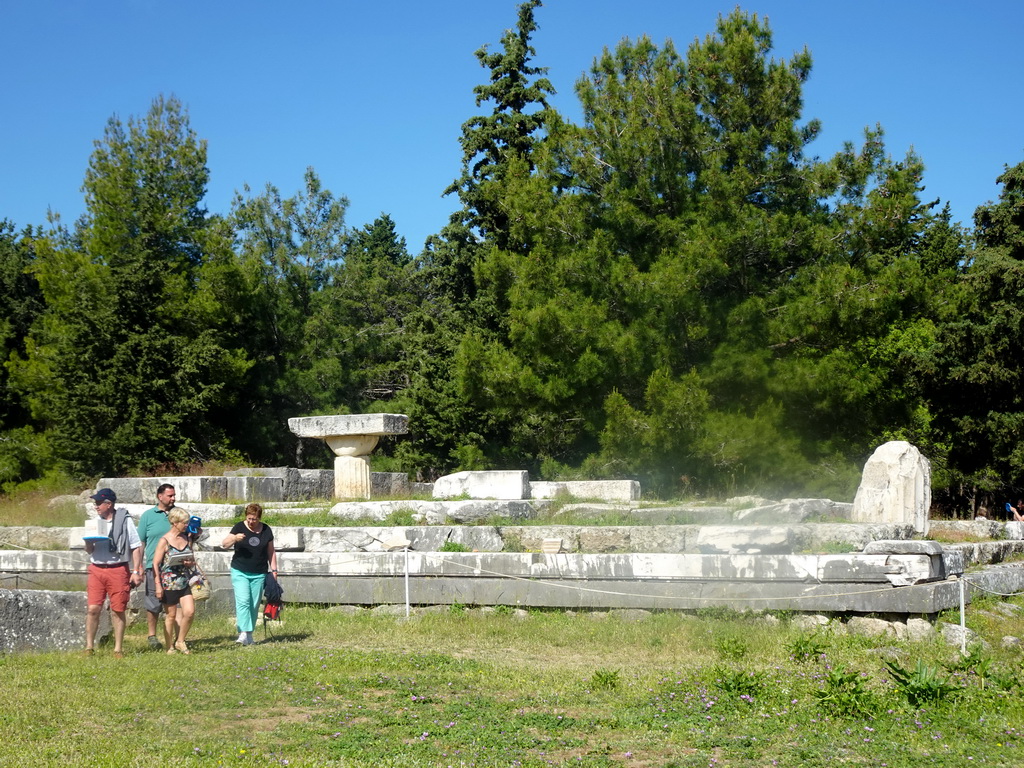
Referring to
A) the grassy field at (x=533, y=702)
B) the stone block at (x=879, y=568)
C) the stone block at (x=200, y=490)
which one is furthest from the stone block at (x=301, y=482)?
the stone block at (x=879, y=568)

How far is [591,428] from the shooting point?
23594 millimetres

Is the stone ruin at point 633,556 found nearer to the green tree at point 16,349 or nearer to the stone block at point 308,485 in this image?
the stone block at point 308,485

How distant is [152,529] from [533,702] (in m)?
4.58

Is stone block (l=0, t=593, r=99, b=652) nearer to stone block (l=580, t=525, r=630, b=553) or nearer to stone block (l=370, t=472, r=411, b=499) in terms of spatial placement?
stone block (l=580, t=525, r=630, b=553)

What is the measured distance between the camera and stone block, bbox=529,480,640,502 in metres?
15.6

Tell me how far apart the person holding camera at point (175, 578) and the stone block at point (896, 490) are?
8.13 m

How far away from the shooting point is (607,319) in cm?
2289

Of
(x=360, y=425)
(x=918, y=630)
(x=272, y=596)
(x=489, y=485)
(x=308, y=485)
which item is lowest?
(x=918, y=630)

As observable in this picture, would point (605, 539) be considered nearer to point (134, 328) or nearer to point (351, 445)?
point (351, 445)

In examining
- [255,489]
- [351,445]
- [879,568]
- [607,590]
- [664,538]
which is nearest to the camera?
[879,568]

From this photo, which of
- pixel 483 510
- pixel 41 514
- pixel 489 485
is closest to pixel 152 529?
pixel 483 510

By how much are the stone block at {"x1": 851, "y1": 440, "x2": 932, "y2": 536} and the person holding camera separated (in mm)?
8126

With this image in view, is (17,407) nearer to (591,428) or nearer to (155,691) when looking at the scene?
(591,428)

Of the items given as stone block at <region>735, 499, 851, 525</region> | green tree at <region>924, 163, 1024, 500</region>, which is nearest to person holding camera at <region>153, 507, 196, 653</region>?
stone block at <region>735, 499, 851, 525</region>
